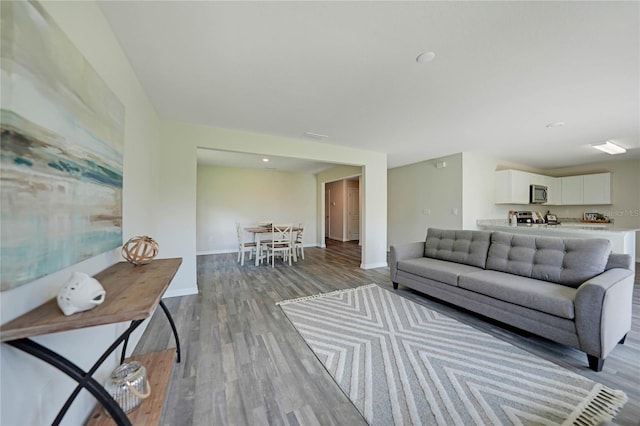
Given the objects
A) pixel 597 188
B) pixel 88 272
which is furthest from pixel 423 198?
pixel 88 272

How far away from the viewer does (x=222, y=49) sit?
1.78 metres

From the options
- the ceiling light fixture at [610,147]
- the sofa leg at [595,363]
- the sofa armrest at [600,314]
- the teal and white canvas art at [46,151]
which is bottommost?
the sofa leg at [595,363]

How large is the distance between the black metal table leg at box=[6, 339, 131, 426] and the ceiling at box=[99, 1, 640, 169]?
1.79 meters

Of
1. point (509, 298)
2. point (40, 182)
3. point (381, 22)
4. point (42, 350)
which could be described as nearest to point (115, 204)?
point (40, 182)

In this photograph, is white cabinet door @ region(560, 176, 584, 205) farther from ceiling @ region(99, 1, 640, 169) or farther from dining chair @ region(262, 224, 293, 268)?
dining chair @ region(262, 224, 293, 268)

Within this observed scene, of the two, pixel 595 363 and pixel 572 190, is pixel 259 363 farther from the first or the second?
pixel 572 190

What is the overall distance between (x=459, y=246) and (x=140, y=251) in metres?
3.54

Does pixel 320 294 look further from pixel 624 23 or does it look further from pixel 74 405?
pixel 624 23

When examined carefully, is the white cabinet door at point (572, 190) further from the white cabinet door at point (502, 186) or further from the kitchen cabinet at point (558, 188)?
the white cabinet door at point (502, 186)

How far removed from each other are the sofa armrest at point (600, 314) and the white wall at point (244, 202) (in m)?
6.34

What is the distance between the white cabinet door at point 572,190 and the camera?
5.70m

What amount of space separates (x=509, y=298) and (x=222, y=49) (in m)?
3.25

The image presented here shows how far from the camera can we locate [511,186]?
5.07m

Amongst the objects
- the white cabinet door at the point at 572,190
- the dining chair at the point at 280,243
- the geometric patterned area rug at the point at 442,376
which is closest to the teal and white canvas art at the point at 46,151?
the geometric patterned area rug at the point at 442,376
